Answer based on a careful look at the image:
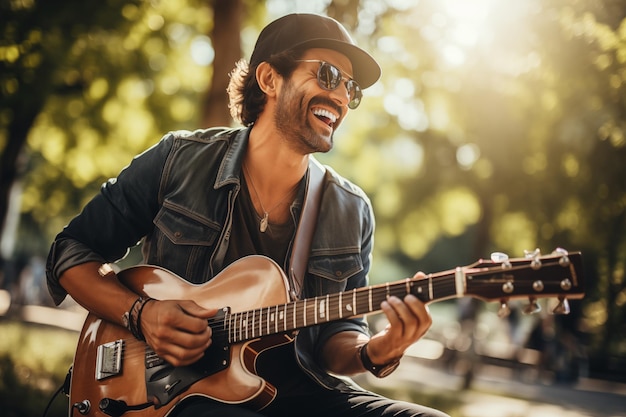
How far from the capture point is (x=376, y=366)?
3020mm

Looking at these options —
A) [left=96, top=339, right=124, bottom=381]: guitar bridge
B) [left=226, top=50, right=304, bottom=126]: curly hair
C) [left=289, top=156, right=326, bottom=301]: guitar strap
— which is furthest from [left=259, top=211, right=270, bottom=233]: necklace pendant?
[left=96, top=339, right=124, bottom=381]: guitar bridge

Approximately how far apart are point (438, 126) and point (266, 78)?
455 inches

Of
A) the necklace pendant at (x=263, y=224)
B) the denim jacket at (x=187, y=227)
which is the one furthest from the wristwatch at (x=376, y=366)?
the necklace pendant at (x=263, y=224)

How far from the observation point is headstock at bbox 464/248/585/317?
2.38m

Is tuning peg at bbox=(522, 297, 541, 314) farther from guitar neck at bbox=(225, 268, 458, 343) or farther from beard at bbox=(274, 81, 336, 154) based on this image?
beard at bbox=(274, 81, 336, 154)

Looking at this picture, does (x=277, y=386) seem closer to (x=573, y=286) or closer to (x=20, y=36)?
(x=573, y=286)

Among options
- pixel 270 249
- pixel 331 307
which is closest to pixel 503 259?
pixel 331 307

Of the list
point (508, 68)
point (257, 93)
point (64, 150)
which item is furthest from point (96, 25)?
point (257, 93)

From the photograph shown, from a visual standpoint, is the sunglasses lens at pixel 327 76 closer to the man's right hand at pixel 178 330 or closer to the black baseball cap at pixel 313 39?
the black baseball cap at pixel 313 39

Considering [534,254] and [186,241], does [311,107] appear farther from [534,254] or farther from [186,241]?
[534,254]

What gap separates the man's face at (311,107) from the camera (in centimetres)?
341

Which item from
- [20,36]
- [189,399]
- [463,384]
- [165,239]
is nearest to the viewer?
[189,399]

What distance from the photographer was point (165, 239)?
3340 millimetres

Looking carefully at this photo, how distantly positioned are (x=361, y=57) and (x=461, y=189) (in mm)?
13003
